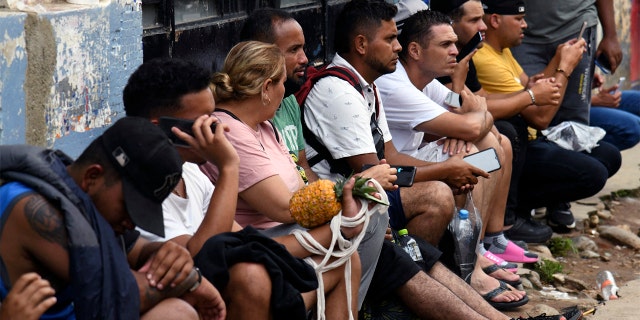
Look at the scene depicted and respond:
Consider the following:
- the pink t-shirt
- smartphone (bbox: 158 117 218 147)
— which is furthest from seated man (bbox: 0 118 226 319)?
the pink t-shirt

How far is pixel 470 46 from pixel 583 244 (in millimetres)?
1596

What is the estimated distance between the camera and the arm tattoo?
3.06 m

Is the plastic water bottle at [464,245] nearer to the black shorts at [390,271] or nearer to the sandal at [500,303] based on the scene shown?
the sandal at [500,303]

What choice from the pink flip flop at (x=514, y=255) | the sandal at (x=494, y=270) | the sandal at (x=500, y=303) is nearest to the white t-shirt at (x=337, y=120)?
the sandal at (x=500, y=303)

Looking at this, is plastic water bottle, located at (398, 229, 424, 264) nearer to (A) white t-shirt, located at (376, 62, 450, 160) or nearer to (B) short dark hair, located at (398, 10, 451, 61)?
(A) white t-shirt, located at (376, 62, 450, 160)

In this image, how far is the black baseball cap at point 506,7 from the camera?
714 cm

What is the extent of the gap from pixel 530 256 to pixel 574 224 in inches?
44.8

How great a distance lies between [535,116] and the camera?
703cm

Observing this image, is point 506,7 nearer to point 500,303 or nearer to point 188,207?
point 500,303

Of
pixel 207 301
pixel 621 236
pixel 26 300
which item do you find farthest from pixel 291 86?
pixel 621 236

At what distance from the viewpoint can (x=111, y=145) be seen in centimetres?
324

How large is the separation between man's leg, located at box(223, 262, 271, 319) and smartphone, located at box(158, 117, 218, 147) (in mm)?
495

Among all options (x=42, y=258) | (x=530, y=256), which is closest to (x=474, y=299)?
(x=530, y=256)

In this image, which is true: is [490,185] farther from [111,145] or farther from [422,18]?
Result: [111,145]
